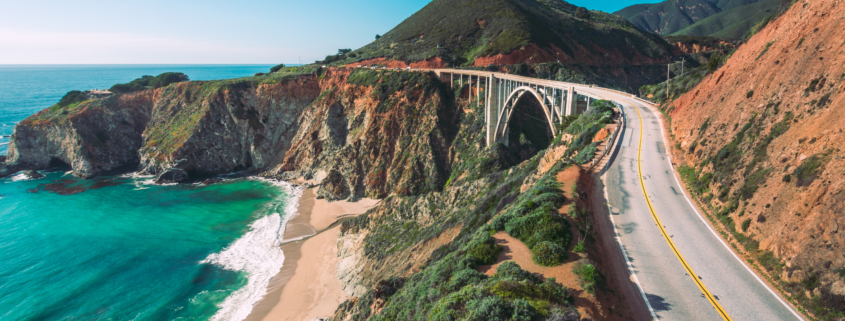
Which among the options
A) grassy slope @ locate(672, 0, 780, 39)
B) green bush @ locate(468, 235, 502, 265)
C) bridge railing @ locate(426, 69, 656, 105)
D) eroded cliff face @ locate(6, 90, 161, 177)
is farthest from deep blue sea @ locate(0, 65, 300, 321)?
grassy slope @ locate(672, 0, 780, 39)

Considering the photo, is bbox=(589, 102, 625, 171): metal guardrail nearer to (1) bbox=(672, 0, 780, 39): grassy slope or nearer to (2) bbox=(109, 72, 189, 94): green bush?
(2) bbox=(109, 72, 189, 94): green bush

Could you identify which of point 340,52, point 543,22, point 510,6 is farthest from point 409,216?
point 340,52

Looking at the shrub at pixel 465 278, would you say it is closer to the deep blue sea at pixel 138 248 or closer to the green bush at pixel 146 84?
the deep blue sea at pixel 138 248

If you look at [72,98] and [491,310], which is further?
[72,98]

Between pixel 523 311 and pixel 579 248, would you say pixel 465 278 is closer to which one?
pixel 523 311

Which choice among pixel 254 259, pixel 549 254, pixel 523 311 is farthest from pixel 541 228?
pixel 254 259

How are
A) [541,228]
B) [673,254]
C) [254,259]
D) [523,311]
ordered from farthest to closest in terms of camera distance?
[254,259], [541,228], [673,254], [523,311]

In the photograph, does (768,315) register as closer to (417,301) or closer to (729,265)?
(729,265)
